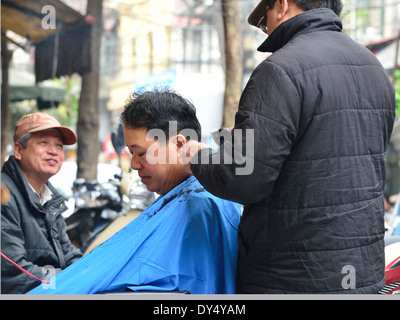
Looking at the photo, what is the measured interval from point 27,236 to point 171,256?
104cm

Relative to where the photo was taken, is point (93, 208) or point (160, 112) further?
point (93, 208)

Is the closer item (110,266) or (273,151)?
(273,151)

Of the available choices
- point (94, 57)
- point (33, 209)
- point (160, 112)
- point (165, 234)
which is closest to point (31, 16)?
point (94, 57)

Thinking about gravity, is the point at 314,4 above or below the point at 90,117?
below

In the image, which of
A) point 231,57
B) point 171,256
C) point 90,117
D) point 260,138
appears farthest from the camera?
point 90,117

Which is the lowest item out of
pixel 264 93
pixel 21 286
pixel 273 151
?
pixel 21 286

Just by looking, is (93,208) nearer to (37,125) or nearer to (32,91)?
(37,125)

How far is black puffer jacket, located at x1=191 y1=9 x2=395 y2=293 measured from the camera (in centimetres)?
152

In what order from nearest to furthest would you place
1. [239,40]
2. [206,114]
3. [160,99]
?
1. [160,99]
2. [239,40]
3. [206,114]

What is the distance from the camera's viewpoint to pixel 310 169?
1578 mm
